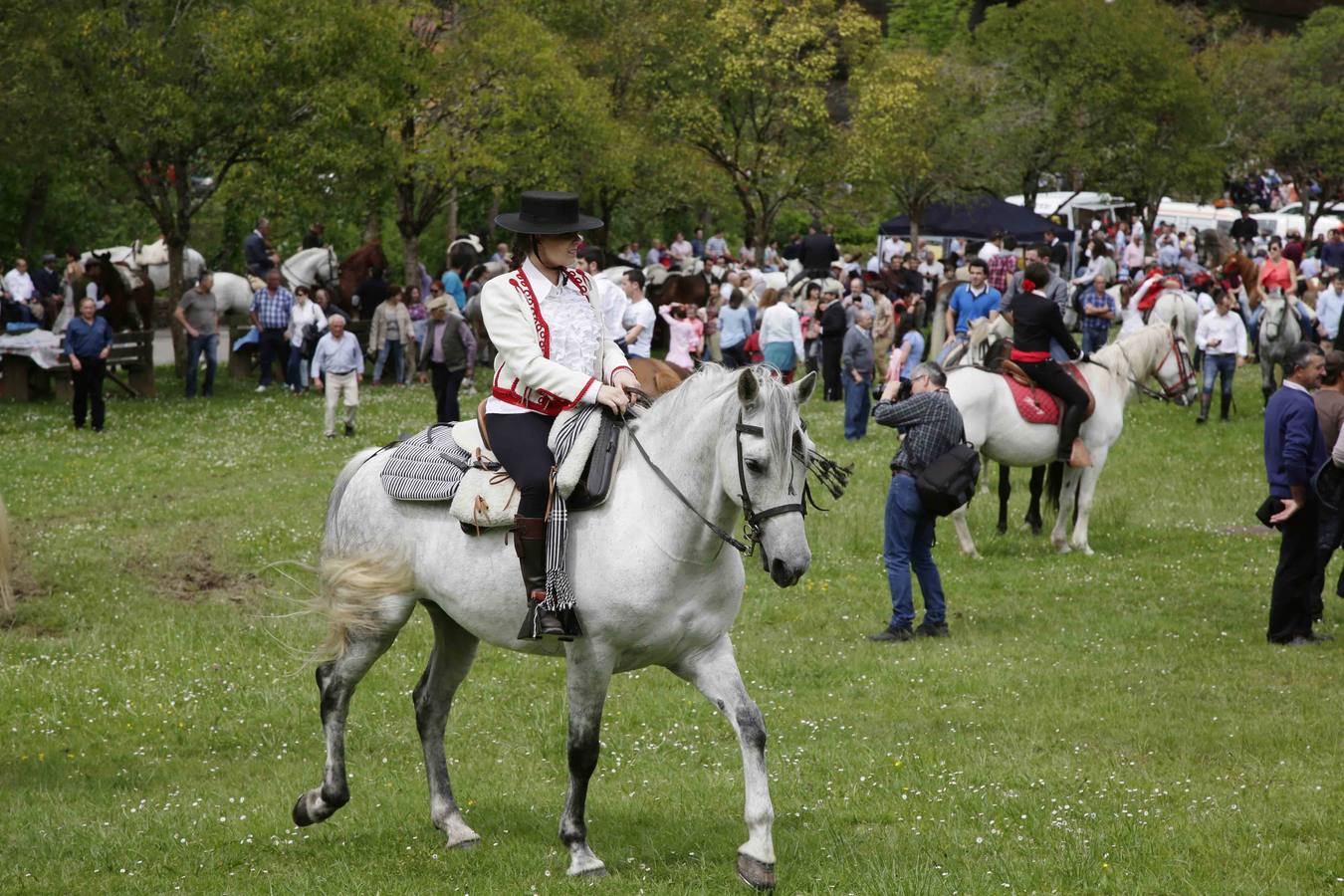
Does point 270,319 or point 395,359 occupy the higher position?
point 270,319

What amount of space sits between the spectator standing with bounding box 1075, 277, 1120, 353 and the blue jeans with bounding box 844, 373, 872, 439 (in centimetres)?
823

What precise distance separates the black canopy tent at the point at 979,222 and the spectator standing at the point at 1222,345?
1762cm

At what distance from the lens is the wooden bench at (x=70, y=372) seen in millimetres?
30172

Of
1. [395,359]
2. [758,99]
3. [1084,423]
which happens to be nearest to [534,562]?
[1084,423]

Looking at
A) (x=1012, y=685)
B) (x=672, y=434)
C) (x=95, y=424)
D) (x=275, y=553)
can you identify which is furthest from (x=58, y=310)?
(x=672, y=434)

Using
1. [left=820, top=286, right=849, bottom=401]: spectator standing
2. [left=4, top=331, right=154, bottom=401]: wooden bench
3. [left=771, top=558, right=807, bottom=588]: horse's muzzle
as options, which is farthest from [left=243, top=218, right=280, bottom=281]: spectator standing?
[left=771, top=558, right=807, bottom=588]: horse's muzzle

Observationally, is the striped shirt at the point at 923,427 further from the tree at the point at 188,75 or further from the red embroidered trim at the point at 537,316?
the tree at the point at 188,75

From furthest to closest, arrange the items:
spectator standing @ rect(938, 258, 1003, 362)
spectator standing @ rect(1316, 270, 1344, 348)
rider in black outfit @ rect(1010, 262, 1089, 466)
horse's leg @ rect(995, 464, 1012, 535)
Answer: spectator standing @ rect(1316, 270, 1344, 348)
spectator standing @ rect(938, 258, 1003, 362)
horse's leg @ rect(995, 464, 1012, 535)
rider in black outfit @ rect(1010, 262, 1089, 466)

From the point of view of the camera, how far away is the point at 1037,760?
33.2ft

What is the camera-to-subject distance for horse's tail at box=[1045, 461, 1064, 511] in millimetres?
18859

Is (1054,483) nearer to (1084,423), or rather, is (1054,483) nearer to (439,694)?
(1084,423)

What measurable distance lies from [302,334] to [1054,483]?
17.6m

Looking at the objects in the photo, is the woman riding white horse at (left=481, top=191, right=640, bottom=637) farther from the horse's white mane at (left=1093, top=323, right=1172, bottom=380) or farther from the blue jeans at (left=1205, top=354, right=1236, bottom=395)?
the blue jeans at (left=1205, top=354, right=1236, bottom=395)

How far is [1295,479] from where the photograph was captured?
13031 millimetres
